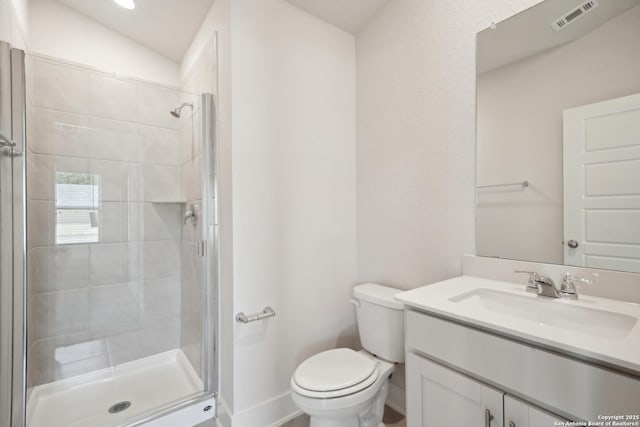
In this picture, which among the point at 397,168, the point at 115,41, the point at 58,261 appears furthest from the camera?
the point at 115,41

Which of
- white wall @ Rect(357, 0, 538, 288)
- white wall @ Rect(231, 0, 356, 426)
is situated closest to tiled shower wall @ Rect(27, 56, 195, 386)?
white wall @ Rect(231, 0, 356, 426)

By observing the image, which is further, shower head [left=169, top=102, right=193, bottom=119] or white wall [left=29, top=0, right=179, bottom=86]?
shower head [left=169, top=102, right=193, bottom=119]

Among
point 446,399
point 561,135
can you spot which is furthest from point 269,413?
point 561,135

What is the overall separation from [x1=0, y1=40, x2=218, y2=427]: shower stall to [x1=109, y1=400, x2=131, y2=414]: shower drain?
0.01 meters

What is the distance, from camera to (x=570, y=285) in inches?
40.9

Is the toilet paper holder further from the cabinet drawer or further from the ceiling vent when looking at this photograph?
the ceiling vent

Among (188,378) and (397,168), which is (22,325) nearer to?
(188,378)

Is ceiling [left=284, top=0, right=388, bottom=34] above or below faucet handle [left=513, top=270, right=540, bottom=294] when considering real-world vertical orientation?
above

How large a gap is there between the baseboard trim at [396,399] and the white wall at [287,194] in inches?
15.7

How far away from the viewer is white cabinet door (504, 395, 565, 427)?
2.41ft

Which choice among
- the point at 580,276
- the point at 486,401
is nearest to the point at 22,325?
the point at 486,401

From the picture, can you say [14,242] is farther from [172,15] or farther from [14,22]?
[172,15]

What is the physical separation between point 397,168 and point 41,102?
7.30 ft

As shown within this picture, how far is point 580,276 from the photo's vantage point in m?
1.07
